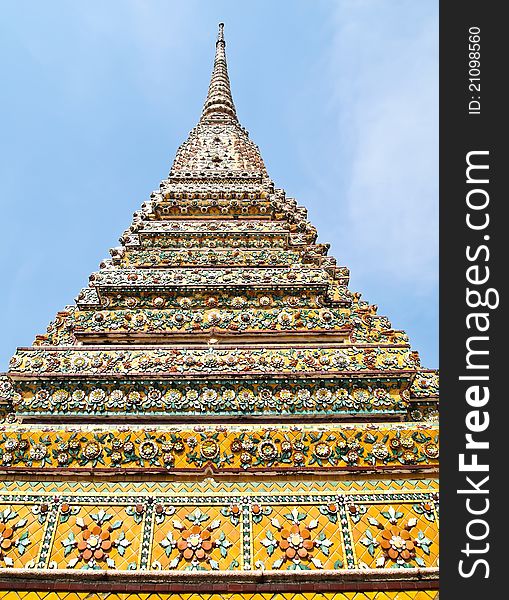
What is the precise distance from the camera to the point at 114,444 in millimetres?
4078

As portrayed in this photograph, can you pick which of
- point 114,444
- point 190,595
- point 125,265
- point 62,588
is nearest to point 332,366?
point 114,444

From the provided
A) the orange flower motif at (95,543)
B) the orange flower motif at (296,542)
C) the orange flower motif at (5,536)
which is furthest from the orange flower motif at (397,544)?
the orange flower motif at (5,536)

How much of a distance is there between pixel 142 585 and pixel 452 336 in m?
2.40

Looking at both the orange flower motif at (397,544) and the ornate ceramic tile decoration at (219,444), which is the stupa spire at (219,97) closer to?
the ornate ceramic tile decoration at (219,444)

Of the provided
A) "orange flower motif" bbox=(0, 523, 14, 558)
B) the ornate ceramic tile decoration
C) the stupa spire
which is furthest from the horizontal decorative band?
the stupa spire

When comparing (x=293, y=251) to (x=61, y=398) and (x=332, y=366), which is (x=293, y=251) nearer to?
(x=332, y=366)

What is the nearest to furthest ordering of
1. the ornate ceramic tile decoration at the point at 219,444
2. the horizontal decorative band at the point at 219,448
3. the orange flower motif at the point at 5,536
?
the ornate ceramic tile decoration at the point at 219,444 → the orange flower motif at the point at 5,536 → the horizontal decorative band at the point at 219,448

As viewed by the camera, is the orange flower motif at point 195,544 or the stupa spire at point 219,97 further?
the stupa spire at point 219,97

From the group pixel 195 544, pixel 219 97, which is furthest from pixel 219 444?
pixel 219 97

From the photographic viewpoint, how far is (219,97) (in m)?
18.9

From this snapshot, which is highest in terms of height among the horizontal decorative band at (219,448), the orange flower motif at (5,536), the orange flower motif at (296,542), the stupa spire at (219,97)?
the stupa spire at (219,97)

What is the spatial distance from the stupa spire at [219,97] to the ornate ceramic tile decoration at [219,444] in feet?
40.6

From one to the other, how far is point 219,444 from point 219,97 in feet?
54.9

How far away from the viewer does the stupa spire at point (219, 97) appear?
711 inches
